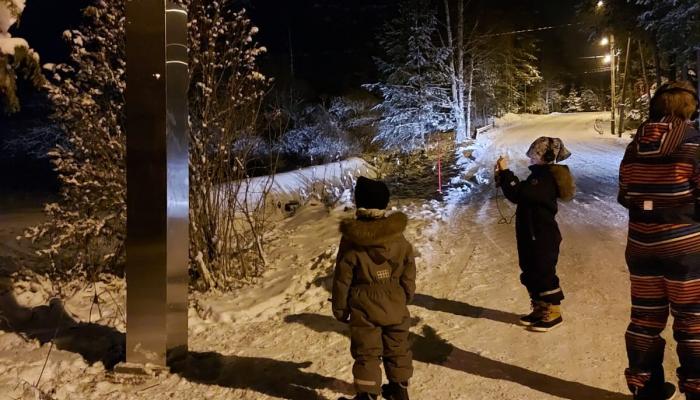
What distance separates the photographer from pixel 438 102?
2867cm

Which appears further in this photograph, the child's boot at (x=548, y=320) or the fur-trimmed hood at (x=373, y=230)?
the child's boot at (x=548, y=320)

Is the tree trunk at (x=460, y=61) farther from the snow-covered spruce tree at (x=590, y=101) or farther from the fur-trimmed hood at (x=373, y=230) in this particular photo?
the snow-covered spruce tree at (x=590, y=101)

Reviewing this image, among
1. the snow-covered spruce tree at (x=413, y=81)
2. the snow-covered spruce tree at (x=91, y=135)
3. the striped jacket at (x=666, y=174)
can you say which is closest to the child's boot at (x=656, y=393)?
the striped jacket at (x=666, y=174)

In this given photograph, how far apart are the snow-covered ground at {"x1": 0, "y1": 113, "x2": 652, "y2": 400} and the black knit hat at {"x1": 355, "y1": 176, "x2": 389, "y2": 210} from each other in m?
1.39

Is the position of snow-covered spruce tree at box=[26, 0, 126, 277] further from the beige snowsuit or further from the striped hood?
the striped hood

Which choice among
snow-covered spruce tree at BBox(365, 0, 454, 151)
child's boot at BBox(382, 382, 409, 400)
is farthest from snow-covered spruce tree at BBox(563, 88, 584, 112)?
child's boot at BBox(382, 382, 409, 400)

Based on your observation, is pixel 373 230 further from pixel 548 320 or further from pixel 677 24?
pixel 677 24

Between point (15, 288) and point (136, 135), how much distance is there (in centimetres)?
441

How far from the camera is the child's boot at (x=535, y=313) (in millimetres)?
5000

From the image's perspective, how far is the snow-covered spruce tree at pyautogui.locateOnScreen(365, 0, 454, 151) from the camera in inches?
1094

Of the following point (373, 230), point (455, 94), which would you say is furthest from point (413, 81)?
point (373, 230)

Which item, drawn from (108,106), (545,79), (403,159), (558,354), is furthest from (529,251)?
(545,79)

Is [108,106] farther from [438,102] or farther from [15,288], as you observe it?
[438,102]

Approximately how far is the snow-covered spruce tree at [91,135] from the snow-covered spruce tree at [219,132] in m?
0.99
